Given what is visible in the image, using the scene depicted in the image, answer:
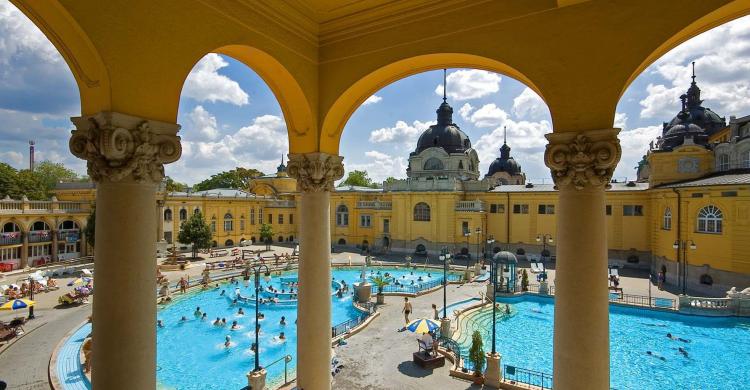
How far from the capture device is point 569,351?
3594 millimetres

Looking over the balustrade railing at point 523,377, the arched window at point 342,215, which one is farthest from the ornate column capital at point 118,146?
the arched window at point 342,215

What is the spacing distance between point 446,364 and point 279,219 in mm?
38604

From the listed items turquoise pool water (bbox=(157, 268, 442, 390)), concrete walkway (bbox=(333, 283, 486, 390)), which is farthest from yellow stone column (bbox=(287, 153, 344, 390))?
turquoise pool water (bbox=(157, 268, 442, 390))

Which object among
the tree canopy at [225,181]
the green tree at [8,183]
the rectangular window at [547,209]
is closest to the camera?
the rectangular window at [547,209]

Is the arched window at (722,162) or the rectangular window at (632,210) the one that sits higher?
the arched window at (722,162)

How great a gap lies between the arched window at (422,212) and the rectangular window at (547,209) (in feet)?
35.1

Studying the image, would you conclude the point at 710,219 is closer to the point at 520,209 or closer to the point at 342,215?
the point at 520,209

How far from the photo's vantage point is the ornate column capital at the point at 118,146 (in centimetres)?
303

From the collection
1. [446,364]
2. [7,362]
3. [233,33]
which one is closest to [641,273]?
[446,364]

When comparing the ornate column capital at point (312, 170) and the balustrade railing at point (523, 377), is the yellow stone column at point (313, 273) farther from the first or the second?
the balustrade railing at point (523, 377)

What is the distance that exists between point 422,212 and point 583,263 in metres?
34.9

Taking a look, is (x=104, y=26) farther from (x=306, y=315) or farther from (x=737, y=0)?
(x=737, y=0)

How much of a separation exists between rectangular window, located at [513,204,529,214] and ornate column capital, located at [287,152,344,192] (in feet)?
110

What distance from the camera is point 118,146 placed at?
3078 millimetres
